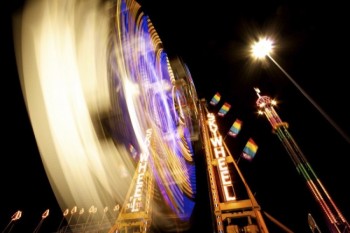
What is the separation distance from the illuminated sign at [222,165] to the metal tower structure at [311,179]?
12.4 ft

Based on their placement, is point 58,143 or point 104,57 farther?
point 104,57

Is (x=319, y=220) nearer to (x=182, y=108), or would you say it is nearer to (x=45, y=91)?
(x=182, y=108)

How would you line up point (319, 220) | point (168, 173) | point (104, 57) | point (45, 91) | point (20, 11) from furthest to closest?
point (168, 173), point (319, 220), point (104, 57), point (45, 91), point (20, 11)

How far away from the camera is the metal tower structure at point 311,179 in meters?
7.69

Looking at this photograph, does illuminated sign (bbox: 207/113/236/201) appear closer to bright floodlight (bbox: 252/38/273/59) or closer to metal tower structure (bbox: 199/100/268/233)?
metal tower structure (bbox: 199/100/268/233)

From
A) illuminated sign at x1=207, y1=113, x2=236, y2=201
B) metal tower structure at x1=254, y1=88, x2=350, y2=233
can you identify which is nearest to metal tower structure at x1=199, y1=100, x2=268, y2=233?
illuminated sign at x1=207, y1=113, x2=236, y2=201

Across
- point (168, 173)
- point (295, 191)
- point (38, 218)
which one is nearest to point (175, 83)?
point (168, 173)

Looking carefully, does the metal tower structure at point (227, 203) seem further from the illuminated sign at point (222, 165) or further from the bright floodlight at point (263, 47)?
the bright floodlight at point (263, 47)

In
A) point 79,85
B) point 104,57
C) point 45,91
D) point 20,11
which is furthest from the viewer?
point 104,57

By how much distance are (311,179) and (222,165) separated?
4.65 m

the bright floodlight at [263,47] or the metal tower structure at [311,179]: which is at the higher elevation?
the bright floodlight at [263,47]

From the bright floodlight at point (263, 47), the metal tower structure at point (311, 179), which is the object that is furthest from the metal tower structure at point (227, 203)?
the bright floodlight at point (263, 47)

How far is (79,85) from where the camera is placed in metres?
9.82

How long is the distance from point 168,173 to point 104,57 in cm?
945
